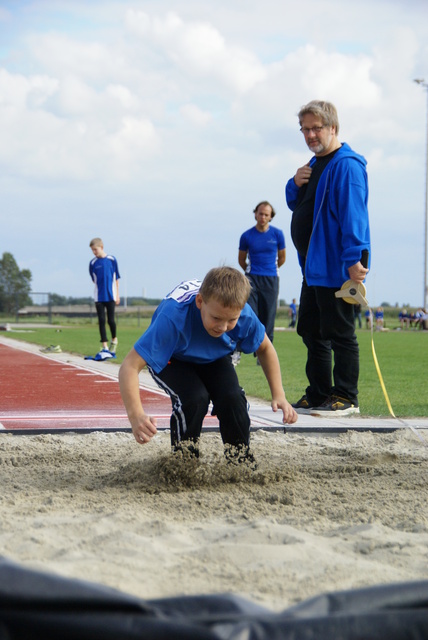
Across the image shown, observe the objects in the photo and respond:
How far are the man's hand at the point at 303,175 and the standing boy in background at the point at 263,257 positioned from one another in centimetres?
387

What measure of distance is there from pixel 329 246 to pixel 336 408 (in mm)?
1232

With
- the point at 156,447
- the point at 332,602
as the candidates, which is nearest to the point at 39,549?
the point at 332,602

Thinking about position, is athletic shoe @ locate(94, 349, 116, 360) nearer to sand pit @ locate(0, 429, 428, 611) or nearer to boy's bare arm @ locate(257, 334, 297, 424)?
sand pit @ locate(0, 429, 428, 611)

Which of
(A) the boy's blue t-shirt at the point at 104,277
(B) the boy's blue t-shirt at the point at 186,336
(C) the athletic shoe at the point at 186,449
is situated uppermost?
(A) the boy's blue t-shirt at the point at 104,277

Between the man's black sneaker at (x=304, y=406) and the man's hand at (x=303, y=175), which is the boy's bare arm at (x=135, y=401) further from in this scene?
the man's hand at (x=303, y=175)

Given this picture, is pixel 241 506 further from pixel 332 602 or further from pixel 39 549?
pixel 332 602

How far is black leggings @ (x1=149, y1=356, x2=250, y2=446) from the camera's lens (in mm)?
3637

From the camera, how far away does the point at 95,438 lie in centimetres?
480

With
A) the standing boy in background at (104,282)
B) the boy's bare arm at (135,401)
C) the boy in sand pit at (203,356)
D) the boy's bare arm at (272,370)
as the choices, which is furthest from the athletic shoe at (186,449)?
the standing boy in background at (104,282)

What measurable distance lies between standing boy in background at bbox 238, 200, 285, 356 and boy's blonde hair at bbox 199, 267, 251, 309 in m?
6.51

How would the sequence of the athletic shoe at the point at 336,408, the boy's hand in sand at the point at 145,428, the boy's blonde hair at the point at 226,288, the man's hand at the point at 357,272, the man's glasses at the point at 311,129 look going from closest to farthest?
the boy's hand in sand at the point at 145,428
the boy's blonde hair at the point at 226,288
the man's hand at the point at 357,272
the man's glasses at the point at 311,129
the athletic shoe at the point at 336,408

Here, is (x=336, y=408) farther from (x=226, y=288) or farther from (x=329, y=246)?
(x=226, y=288)

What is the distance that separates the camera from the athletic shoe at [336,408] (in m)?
5.67

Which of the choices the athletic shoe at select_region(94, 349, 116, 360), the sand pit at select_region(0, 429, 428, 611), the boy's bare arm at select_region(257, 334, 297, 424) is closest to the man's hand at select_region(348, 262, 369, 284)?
the sand pit at select_region(0, 429, 428, 611)
